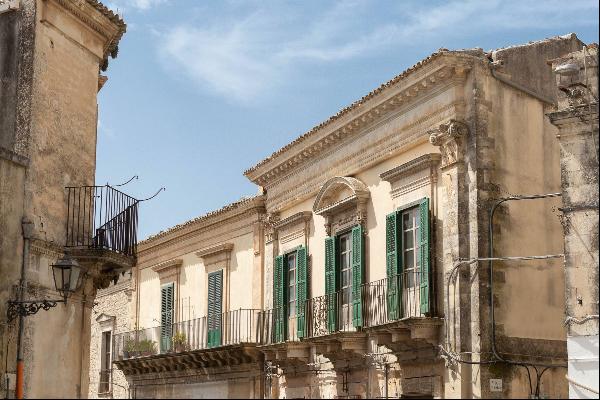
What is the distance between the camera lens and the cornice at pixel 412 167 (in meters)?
19.8

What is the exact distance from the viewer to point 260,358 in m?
26.0

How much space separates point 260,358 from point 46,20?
11.2 metres

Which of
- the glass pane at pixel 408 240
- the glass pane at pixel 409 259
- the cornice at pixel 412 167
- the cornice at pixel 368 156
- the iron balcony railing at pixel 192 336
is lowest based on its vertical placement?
the iron balcony railing at pixel 192 336

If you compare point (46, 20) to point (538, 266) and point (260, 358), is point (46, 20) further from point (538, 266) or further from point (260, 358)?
point (260, 358)

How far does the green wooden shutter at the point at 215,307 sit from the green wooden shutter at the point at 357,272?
685cm

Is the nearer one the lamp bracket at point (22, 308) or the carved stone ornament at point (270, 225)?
the lamp bracket at point (22, 308)

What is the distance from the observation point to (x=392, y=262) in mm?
20516

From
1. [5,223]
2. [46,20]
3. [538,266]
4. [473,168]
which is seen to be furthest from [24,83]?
[538,266]

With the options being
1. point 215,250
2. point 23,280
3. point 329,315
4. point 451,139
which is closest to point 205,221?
point 215,250

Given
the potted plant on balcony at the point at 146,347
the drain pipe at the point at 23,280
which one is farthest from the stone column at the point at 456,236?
the potted plant on balcony at the point at 146,347

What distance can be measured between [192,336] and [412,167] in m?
10.8

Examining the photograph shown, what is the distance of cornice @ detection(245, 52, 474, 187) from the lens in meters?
19.5

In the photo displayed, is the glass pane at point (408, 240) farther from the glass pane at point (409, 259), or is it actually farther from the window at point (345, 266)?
the window at point (345, 266)

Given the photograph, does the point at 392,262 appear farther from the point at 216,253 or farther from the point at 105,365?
the point at 105,365
